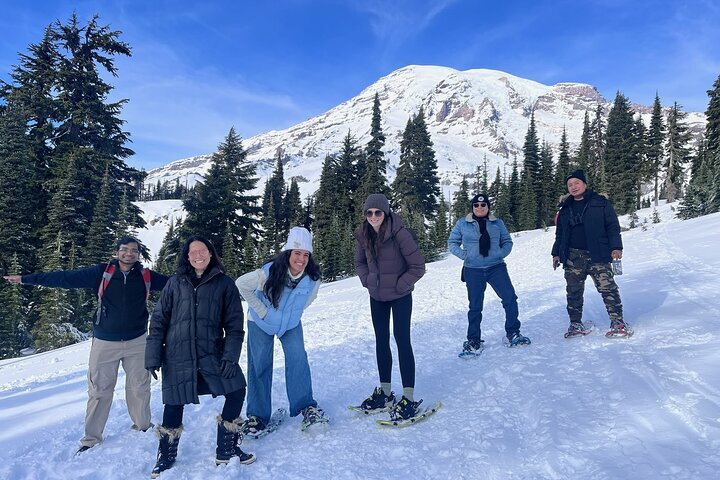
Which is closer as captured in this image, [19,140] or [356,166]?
[19,140]

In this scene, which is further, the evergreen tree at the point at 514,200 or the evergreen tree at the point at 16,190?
the evergreen tree at the point at 514,200

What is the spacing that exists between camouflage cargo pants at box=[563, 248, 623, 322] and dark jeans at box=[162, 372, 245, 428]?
16.6ft

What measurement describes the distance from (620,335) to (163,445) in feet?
19.2

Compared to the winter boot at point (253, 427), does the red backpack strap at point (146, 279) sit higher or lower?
higher

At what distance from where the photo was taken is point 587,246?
20.1 ft

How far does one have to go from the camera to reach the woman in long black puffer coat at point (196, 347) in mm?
3602

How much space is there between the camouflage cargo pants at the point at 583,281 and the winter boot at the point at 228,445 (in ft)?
16.7

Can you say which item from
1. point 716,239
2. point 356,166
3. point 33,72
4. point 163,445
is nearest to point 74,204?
point 33,72

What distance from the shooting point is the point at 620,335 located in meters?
5.89

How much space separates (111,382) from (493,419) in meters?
4.05

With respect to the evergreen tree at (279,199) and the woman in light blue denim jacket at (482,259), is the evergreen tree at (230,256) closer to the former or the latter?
the woman in light blue denim jacket at (482,259)

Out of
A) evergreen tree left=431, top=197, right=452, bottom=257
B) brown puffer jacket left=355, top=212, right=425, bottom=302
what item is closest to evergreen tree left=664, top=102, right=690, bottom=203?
evergreen tree left=431, top=197, right=452, bottom=257

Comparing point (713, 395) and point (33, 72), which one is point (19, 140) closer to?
point (33, 72)

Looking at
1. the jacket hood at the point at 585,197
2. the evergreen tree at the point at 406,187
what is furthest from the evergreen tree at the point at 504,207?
the jacket hood at the point at 585,197
